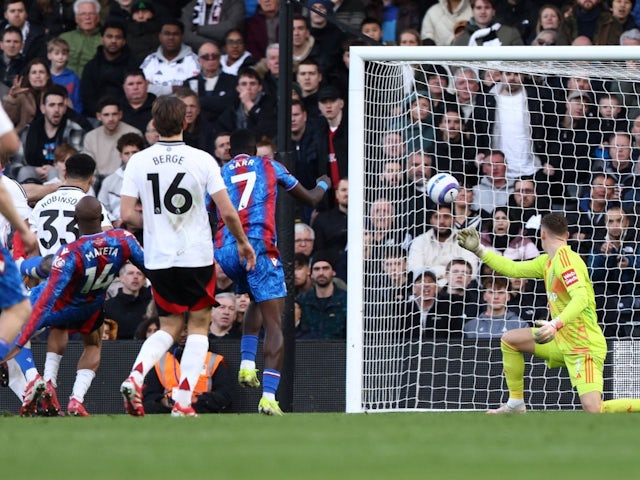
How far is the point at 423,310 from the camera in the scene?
1209 centimetres

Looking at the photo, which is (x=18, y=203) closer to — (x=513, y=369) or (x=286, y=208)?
(x=286, y=208)

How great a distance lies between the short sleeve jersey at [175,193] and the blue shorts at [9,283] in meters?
1.61

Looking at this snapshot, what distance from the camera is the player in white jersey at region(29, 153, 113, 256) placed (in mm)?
10180

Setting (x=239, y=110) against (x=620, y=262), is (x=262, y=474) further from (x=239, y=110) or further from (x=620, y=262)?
(x=239, y=110)

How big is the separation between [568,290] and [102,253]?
3333 mm

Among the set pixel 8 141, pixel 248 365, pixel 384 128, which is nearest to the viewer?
pixel 8 141

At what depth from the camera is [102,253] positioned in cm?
931

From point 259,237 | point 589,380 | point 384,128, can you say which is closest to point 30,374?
point 259,237

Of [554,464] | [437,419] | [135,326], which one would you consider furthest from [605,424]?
[135,326]

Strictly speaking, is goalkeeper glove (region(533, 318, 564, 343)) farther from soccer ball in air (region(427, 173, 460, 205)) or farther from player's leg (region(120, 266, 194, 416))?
player's leg (region(120, 266, 194, 416))

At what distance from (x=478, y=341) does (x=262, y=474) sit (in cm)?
672

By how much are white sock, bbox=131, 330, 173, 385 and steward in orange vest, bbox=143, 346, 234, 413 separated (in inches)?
120

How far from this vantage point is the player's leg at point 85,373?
9625 millimetres

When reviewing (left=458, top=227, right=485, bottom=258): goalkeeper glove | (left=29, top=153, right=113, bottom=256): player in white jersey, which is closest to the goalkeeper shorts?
(left=458, top=227, right=485, bottom=258): goalkeeper glove
